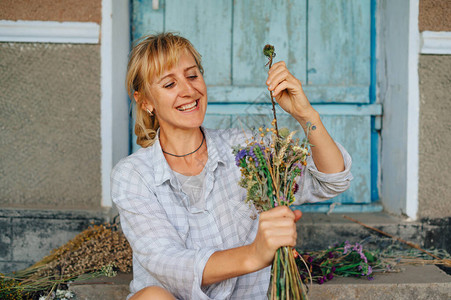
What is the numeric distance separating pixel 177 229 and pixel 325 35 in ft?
6.40

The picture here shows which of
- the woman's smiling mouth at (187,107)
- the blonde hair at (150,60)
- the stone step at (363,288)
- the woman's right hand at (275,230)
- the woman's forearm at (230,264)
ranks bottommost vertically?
the stone step at (363,288)

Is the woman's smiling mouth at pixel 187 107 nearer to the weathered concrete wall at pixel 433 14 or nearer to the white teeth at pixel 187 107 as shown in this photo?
the white teeth at pixel 187 107

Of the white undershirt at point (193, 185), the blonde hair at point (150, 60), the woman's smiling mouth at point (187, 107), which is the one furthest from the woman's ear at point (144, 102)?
the white undershirt at point (193, 185)

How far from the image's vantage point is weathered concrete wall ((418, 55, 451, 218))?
117 inches

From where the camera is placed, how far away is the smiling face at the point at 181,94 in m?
2.10

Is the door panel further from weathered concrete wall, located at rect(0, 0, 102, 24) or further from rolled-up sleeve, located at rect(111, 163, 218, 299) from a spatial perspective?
rolled-up sleeve, located at rect(111, 163, 218, 299)

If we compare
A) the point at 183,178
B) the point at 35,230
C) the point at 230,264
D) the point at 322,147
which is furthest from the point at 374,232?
the point at 35,230

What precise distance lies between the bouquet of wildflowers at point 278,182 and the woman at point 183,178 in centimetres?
24

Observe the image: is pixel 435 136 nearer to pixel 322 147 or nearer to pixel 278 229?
pixel 322 147

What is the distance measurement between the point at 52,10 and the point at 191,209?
1.71 metres

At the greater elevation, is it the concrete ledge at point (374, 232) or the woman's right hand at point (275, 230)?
the woman's right hand at point (275, 230)

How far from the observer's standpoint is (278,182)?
1.64 meters

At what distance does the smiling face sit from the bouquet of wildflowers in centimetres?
50

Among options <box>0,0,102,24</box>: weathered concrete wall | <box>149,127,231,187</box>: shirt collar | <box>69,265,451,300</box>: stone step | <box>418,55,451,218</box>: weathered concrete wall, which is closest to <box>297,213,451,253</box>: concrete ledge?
<box>418,55,451,218</box>: weathered concrete wall
